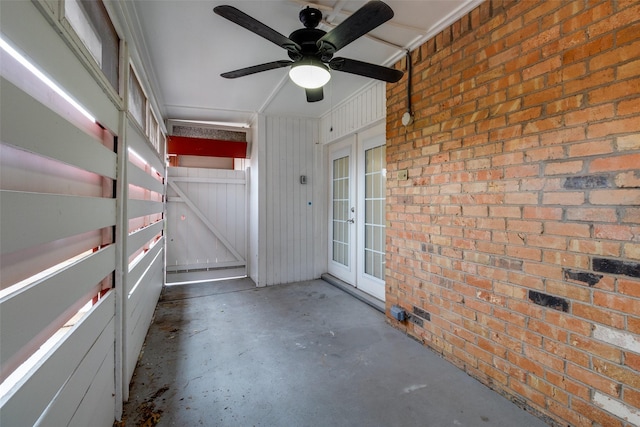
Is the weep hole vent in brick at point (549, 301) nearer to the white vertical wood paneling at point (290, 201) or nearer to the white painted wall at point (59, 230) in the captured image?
the white painted wall at point (59, 230)

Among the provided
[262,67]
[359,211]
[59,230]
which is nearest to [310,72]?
[262,67]

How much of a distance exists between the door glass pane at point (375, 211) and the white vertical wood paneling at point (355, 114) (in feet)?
1.28

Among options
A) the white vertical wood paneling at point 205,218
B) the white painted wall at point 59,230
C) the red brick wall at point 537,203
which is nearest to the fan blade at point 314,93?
the red brick wall at point 537,203

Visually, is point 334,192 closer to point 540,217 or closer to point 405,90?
point 405,90

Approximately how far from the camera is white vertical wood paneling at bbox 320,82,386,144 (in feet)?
11.0

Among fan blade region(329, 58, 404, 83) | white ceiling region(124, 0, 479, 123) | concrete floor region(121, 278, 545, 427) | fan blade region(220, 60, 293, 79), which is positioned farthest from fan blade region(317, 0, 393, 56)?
concrete floor region(121, 278, 545, 427)

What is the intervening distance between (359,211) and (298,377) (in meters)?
2.38

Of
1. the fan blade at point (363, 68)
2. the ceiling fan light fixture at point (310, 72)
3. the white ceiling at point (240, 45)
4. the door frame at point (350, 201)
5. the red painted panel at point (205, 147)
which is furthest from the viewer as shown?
the red painted panel at point (205, 147)

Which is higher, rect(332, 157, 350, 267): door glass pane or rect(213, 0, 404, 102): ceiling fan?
rect(213, 0, 404, 102): ceiling fan

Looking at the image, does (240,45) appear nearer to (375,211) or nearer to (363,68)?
(363,68)

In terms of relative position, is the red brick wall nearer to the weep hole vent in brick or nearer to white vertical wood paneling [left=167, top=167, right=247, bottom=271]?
the weep hole vent in brick

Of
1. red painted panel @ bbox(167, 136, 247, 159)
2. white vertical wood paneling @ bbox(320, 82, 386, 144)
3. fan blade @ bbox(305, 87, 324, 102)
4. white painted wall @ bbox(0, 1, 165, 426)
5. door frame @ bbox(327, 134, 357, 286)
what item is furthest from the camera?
red painted panel @ bbox(167, 136, 247, 159)

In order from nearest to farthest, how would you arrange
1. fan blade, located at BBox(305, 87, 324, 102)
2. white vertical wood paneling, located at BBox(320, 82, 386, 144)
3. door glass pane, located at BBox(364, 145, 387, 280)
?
fan blade, located at BBox(305, 87, 324, 102)
white vertical wood paneling, located at BBox(320, 82, 386, 144)
door glass pane, located at BBox(364, 145, 387, 280)

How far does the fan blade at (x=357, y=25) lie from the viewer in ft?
5.03
